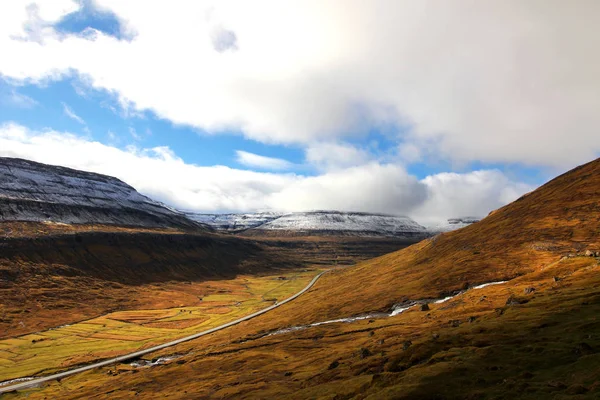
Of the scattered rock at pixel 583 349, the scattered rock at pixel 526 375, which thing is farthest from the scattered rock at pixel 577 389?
the scattered rock at pixel 583 349

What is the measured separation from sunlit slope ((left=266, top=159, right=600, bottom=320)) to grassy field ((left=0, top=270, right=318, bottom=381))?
171ft

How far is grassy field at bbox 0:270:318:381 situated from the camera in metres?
108

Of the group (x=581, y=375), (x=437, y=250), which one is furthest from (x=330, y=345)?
(x=437, y=250)

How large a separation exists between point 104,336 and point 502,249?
144328mm

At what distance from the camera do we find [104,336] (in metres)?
139

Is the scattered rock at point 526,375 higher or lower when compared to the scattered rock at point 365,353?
higher

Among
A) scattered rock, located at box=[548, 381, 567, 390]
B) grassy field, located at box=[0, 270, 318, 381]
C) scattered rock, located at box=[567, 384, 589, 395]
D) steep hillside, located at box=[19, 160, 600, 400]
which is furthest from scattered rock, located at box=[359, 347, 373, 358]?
grassy field, located at box=[0, 270, 318, 381]

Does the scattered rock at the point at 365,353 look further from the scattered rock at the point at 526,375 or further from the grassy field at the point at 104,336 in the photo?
the grassy field at the point at 104,336

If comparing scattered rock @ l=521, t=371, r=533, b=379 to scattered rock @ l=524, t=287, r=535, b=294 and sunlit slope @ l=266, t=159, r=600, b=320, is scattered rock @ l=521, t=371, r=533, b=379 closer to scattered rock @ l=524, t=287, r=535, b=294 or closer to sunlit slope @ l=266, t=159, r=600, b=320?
scattered rock @ l=524, t=287, r=535, b=294

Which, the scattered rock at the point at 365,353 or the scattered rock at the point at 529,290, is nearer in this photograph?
the scattered rock at the point at 365,353

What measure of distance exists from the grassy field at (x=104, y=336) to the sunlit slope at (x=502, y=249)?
52.0 meters

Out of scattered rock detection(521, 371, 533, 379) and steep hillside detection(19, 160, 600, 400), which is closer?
scattered rock detection(521, 371, 533, 379)

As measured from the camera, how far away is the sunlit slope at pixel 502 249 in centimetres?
10806

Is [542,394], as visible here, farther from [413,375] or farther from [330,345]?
[330,345]
